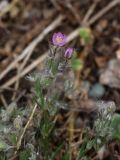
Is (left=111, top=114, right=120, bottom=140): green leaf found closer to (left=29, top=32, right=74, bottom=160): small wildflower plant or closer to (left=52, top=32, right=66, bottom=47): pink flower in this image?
(left=29, top=32, right=74, bottom=160): small wildflower plant

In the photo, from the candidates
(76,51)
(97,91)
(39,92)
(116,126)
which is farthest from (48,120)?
(76,51)

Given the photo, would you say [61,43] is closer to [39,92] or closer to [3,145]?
[39,92]

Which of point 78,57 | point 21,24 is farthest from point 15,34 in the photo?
point 78,57

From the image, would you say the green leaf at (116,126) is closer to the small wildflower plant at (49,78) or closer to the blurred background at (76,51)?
the blurred background at (76,51)

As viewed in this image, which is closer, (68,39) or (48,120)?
(48,120)

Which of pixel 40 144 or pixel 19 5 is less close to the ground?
pixel 19 5

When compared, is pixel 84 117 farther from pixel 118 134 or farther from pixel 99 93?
pixel 118 134

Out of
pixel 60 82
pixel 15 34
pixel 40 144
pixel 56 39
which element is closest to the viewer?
pixel 56 39

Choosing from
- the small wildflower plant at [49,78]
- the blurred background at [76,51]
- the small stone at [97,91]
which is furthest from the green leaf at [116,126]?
the small stone at [97,91]

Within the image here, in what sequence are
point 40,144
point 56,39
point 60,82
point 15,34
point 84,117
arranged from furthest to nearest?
point 15,34
point 60,82
point 84,117
point 40,144
point 56,39
